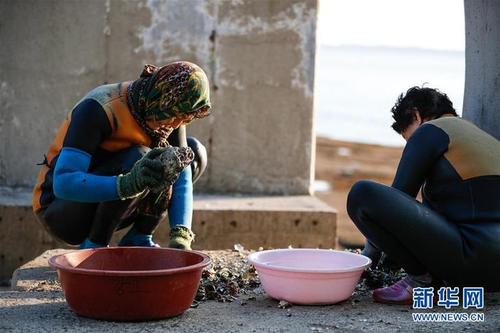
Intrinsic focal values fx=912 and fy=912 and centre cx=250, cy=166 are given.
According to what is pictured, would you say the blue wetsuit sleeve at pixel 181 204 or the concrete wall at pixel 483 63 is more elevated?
the concrete wall at pixel 483 63

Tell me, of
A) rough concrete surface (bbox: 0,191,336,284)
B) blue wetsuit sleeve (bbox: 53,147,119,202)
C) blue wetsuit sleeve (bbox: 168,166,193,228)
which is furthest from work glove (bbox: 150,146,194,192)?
rough concrete surface (bbox: 0,191,336,284)

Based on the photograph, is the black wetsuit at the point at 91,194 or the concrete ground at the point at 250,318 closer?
the concrete ground at the point at 250,318

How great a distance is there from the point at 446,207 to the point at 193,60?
3.26 meters

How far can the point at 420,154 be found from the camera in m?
3.59

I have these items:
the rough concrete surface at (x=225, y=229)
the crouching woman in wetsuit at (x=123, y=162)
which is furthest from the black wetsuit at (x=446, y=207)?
the rough concrete surface at (x=225, y=229)

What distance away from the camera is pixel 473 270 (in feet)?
11.8

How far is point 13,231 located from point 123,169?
226 centimetres

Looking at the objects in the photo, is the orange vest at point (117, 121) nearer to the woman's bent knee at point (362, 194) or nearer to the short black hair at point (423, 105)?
the woman's bent knee at point (362, 194)

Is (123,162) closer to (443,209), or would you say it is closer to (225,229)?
(443,209)

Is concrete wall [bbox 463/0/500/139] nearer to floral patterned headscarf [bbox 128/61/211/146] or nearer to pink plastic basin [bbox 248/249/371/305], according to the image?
pink plastic basin [bbox 248/249/371/305]

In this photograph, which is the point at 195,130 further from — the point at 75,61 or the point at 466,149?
the point at 466,149

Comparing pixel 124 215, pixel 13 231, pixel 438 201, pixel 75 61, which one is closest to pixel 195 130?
pixel 75 61

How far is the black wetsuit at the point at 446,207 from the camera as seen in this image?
355cm

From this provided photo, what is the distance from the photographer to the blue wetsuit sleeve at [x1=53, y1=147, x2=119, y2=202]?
3.65 metres
